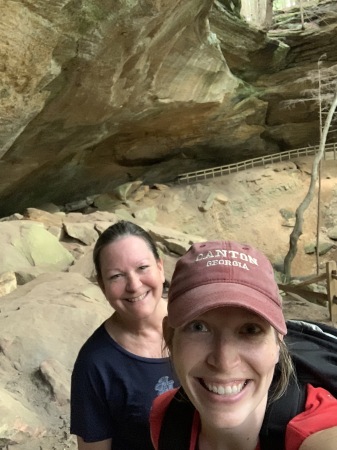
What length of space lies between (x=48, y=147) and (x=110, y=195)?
4.95m

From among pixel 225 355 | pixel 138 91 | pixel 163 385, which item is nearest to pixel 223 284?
pixel 225 355

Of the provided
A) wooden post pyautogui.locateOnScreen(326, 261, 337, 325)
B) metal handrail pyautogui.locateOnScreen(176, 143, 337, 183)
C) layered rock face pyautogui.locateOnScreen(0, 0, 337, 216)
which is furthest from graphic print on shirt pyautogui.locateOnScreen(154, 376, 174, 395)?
metal handrail pyautogui.locateOnScreen(176, 143, 337, 183)

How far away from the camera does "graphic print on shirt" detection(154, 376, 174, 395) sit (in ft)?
5.53

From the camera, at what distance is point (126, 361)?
1.72m

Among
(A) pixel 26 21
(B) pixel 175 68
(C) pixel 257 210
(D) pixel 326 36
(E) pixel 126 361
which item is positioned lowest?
(E) pixel 126 361

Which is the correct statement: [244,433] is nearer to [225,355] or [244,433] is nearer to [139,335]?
[225,355]

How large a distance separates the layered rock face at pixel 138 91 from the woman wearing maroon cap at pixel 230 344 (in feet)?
16.4

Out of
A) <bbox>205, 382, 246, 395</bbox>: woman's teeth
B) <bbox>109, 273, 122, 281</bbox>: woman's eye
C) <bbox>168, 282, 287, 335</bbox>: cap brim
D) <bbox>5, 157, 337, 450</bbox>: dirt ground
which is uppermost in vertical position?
<bbox>5, 157, 337, 450</bbox>: dirt ground

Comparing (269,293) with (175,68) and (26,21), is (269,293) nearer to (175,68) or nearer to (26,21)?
(26,21)

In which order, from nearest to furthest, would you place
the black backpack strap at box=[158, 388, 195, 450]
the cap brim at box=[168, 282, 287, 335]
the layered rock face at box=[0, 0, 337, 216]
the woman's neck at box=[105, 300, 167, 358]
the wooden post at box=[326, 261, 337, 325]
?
1. the cap brim at box=[168, 282, 287, 335]
2. the black backpack strap at box=[158, 388, 195, 450]
3. the woman's neck at box=[105, 300, 167, 358]
4. the layered rock face at box=[0, 0, 337, 216]
5. the wooden post at box=[326, 261, 337, 325]

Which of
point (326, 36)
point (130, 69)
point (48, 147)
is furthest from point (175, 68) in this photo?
point (326, 36)

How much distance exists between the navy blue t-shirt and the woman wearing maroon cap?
598mm

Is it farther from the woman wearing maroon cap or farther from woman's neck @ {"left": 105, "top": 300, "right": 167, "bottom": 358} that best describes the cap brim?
woman's neck @ {"left": 105, "top": 300, "right": 167, "bottom": 358}

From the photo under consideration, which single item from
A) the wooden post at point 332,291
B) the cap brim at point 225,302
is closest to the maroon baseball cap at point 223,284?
the cap brim at point 225,302
